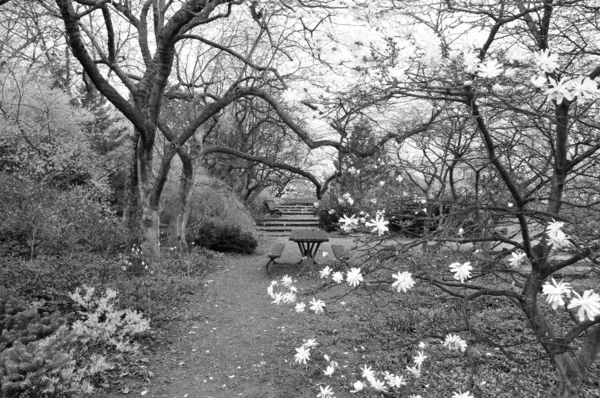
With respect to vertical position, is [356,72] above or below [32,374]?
above

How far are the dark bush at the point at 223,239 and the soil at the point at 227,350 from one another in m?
3.89

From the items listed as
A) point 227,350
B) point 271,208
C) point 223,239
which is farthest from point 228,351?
point 271,208

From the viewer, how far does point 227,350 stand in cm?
504

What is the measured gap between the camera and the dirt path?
402cm

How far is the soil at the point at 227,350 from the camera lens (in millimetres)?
4004

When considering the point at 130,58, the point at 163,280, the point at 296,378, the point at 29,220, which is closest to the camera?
the point at 296,378

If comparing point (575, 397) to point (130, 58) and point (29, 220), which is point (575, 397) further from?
point (130, 58)

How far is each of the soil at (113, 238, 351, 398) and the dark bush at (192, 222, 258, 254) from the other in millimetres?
A: 3887

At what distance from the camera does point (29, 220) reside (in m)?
6.74

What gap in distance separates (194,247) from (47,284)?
19.7 feet

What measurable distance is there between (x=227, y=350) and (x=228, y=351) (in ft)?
0.11

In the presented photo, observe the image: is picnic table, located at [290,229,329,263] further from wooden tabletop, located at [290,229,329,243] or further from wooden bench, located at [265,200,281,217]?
wooden bench, located at [265,200,281,217]

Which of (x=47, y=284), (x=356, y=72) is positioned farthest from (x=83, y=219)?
(x=356, y=72)

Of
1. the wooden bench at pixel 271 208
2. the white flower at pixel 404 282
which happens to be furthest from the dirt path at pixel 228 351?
the wooden bench at pixel 271 208
